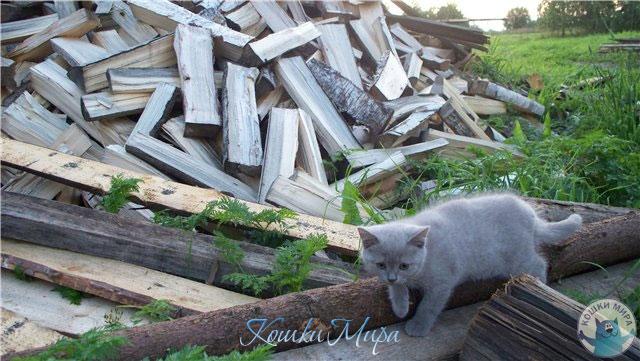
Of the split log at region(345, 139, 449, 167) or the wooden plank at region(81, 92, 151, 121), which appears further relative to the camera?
the split log at region(345, 139, 449, 167)

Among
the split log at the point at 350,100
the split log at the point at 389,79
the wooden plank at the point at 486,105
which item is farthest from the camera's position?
the wooden plank at the point at 486,105

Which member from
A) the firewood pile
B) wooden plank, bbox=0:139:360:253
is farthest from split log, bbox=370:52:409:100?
wooden plank, bbox=0:139:360:253

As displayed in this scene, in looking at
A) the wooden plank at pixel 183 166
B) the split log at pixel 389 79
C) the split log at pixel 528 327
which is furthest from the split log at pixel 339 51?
the split log at pixel 528 327

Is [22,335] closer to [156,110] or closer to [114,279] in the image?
[114,279]

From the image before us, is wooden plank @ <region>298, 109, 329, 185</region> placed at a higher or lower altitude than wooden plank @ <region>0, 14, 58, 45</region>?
lower

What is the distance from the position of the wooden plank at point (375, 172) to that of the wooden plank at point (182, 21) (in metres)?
1.60

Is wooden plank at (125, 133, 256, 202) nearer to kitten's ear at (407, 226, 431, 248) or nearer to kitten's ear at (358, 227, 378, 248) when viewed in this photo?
kitten's ear at (358, 227, 378, 248)

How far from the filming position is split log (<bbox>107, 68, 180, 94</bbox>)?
497cm

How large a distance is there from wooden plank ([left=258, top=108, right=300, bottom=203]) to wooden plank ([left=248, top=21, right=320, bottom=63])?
614mm

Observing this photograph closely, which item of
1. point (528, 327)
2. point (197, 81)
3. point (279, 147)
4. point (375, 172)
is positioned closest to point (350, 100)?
point (375, 172)

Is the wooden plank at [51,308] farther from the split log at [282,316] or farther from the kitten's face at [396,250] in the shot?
the kitten's face at [396,250]

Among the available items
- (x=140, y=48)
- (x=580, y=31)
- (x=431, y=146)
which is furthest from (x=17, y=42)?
(x=580, y=31)

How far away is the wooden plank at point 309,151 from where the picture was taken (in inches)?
190

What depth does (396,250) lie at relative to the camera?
2789 millimetres
